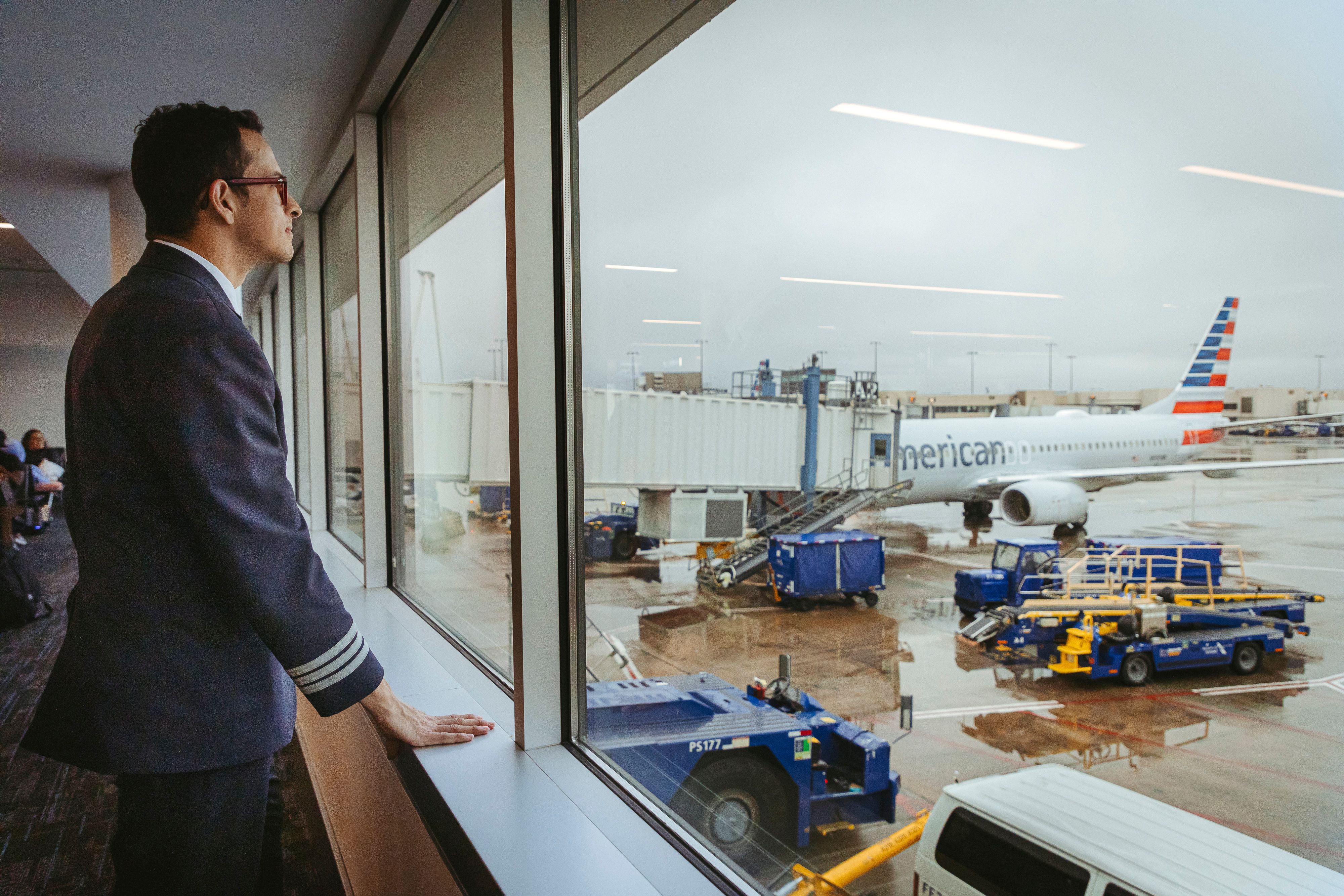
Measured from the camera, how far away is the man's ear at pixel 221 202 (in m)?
0.92

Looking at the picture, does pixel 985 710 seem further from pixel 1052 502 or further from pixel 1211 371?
pixel 1211 371

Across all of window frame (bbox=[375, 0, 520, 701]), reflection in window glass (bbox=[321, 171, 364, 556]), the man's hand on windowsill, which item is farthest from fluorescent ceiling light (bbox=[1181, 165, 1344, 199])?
reflection in window glass (bbox=[321, 171, 364, 556])

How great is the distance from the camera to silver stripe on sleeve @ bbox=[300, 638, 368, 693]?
0.86m

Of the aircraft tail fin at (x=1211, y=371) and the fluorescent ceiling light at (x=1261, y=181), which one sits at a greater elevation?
the fluorescent ceiling light at (x=1261, y=181)

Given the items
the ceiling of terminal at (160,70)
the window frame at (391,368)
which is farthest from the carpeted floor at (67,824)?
the ceiling of terminal at (160,70)

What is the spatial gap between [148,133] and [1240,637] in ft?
4.54

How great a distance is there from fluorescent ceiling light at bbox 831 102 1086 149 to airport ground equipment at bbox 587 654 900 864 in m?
1.15

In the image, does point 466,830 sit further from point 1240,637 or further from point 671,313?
point 671,313

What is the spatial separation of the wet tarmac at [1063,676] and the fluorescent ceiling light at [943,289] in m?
0.31

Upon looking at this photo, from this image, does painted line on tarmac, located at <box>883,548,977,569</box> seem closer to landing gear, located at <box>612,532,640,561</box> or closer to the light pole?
landing gear, located at <box>612,532,640,561</box>

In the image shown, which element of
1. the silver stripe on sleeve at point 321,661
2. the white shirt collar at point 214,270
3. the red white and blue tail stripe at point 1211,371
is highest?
the white shirt collar at point 214,270

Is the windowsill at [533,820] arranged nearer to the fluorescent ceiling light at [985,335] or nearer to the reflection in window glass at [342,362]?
the fluorescent ceiling light at [985,335]

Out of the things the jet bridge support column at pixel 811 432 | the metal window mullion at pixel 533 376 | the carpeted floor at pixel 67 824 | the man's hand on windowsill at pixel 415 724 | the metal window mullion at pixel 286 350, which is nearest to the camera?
the man's hand on windowsill at pixel 415 724

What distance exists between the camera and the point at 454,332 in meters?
2.58
